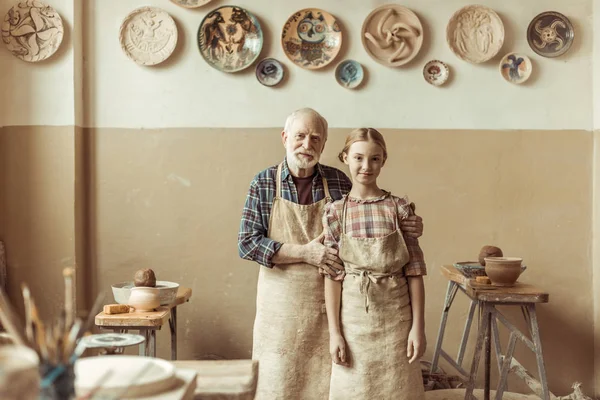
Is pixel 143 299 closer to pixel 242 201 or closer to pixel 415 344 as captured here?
pixel 242 201

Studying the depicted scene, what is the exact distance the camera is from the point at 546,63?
4039mm

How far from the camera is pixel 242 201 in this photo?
405 cm

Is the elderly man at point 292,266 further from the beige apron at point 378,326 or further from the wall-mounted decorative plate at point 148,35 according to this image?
the wall-mounted decorative plate at point 148,35

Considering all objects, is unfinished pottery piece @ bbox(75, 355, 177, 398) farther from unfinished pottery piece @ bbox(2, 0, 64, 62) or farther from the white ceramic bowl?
unfinished pottery piece @ bbox(2, 0, 64, 62)

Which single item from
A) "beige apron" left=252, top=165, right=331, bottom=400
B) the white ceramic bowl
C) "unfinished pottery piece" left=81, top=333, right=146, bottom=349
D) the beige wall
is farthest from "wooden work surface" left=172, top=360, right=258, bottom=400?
the beige wall

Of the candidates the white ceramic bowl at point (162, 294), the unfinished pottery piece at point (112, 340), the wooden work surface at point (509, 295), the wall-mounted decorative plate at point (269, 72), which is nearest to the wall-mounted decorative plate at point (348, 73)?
the wall-mounted decorative plate at point (269, 72)

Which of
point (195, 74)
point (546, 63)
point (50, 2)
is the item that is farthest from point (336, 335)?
point (50, 2)

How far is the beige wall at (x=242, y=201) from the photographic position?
404 centimetres

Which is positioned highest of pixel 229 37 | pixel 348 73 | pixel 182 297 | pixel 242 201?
pixel 229 37

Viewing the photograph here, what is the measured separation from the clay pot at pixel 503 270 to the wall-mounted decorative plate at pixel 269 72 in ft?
5.60

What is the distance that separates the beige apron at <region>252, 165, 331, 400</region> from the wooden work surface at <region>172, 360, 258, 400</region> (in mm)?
918

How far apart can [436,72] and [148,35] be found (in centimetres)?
183

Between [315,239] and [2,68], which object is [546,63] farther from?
[2,68]

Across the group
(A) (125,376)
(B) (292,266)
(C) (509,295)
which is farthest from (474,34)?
(A) (125,376)
